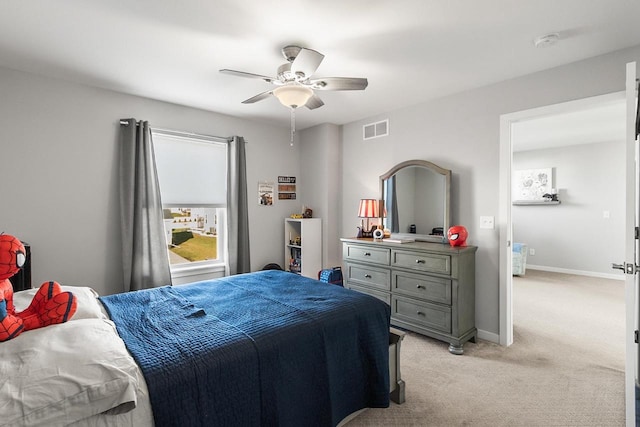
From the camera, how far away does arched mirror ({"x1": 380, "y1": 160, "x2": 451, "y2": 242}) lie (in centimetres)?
344

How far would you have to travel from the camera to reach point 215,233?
4.18 m

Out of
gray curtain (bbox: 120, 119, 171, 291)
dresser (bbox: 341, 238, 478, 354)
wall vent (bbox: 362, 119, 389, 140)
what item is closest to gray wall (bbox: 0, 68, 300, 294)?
gray curtain (bbox: 120, 119, 171, 291)

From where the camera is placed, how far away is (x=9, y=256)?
4.24ft

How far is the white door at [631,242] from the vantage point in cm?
162

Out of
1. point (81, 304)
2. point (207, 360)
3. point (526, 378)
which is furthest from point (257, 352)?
point (526, 378)

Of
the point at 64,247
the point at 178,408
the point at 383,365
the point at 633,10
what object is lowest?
the point at 383,365

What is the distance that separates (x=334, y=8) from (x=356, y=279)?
2.68 meters

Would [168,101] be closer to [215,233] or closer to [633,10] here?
[215,233]

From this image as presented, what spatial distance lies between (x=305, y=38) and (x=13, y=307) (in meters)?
2.21

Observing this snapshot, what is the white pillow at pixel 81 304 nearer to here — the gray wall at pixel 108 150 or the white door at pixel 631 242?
the gray wall at pixel 108 150

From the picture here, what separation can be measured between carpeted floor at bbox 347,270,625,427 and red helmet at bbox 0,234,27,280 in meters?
1.88

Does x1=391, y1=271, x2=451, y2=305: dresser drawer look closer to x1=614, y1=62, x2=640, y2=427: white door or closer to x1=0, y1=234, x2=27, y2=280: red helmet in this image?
x1=614, y1=62, x2=640, y2=427: white door

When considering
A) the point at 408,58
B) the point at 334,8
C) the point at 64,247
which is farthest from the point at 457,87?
the point at 64,247

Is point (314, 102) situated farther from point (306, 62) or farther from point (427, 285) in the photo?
point (427, 285)
